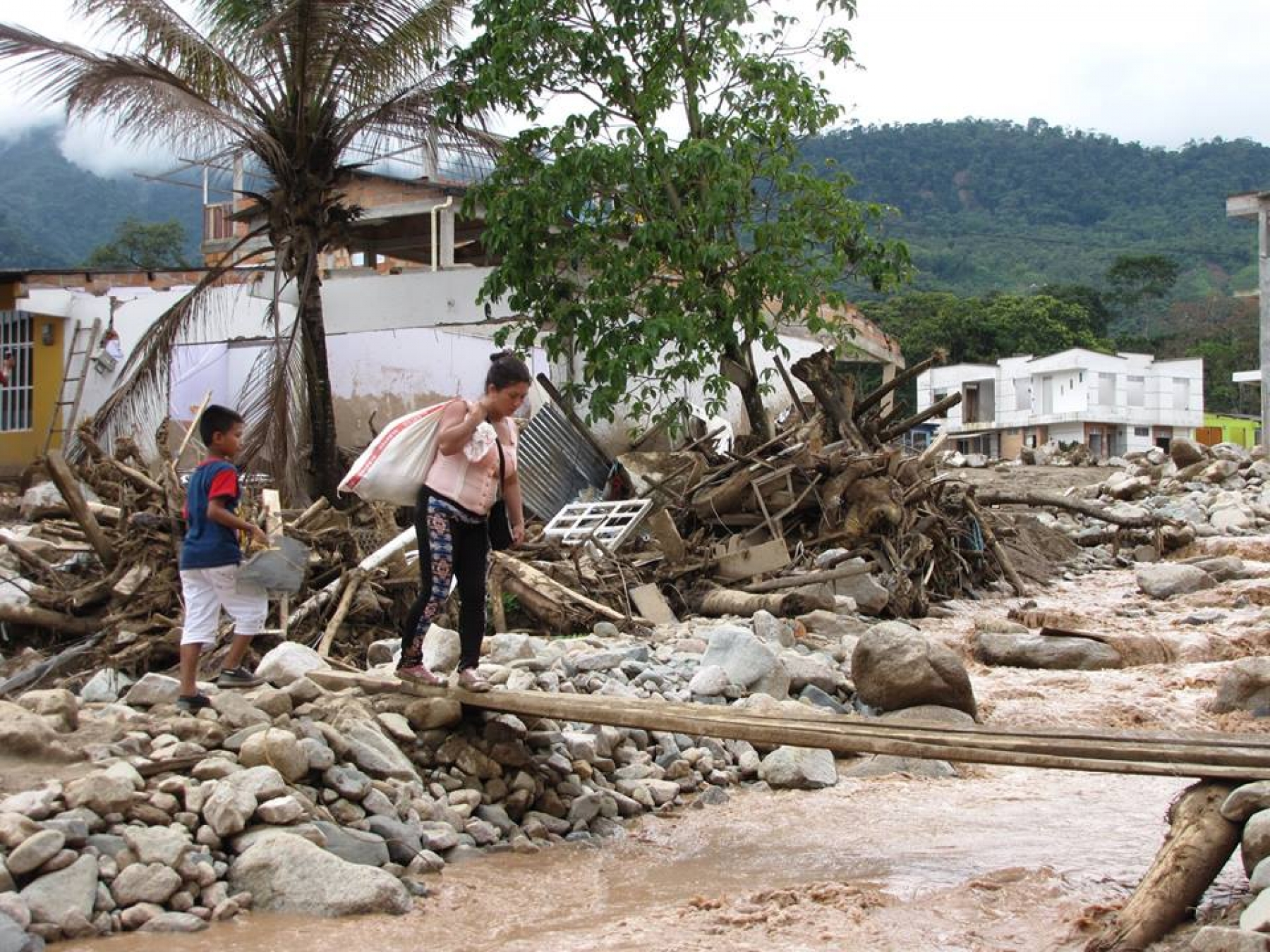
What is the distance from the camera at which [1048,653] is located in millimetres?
9312

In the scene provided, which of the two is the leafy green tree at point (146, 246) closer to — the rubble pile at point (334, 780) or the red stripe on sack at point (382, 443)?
the rubble pile at point (334, 780)

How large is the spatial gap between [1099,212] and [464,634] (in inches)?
3180

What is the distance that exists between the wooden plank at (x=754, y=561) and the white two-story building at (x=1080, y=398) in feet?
117

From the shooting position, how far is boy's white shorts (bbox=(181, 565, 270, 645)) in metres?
5.60

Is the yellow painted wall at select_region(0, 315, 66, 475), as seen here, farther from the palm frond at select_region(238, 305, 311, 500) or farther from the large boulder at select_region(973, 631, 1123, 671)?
the large boulder at select_region(973, 631, 1123, 671)

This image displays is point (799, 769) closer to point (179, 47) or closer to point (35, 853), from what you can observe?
point (35, 853)

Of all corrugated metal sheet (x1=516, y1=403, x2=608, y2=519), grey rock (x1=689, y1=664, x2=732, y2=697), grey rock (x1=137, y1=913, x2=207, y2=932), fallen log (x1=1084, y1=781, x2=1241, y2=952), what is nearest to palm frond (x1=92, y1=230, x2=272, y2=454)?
corrugated metal sheet (x1=516, y1=403, x2=608, y2=519)

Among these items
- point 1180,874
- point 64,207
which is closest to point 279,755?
point 1180,874

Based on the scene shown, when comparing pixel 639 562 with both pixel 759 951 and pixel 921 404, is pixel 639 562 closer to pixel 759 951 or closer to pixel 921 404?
pixel 759 951

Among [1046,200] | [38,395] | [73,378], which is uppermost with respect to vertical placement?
[1046,200]

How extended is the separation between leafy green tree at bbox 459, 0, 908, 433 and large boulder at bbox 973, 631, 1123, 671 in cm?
474

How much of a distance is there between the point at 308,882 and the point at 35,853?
0.87 m

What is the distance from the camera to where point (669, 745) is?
6.88m

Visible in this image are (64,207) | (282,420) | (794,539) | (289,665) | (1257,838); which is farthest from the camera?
(64,207)
